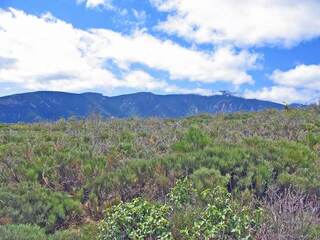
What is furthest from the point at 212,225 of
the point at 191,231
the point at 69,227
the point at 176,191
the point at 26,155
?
the point at 26,155

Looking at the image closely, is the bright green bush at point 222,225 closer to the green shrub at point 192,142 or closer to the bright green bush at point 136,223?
the bright green bush at point 136,223

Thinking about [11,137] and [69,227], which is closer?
[69,227]

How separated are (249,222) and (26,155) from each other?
5.69 meters

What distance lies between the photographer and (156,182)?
8680 mm

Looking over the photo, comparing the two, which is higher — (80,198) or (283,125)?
(283,125)

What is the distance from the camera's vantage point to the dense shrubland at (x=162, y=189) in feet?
19.6

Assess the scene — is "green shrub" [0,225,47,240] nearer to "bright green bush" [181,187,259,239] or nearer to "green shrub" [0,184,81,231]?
"green shrub" [0,184,81,231]

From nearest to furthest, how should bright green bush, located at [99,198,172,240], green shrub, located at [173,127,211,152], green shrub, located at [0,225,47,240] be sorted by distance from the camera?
bright green bush, located at [99,198,172,240] → green shrub, located at [0,225,47,240] → green shrub, located at [173,127,211,152]

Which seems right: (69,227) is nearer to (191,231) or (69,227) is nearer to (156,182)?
(156,182)

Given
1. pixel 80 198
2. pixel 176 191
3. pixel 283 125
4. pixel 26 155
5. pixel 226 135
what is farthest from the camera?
pixel 283 125

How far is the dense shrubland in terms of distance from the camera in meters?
5.98

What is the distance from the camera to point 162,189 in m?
8.51

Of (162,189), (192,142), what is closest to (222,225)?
(162,189)

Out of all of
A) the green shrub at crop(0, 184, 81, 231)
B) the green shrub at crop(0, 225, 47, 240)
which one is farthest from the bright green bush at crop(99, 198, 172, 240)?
the green shrub at crop(0, 184, 81, 231)
